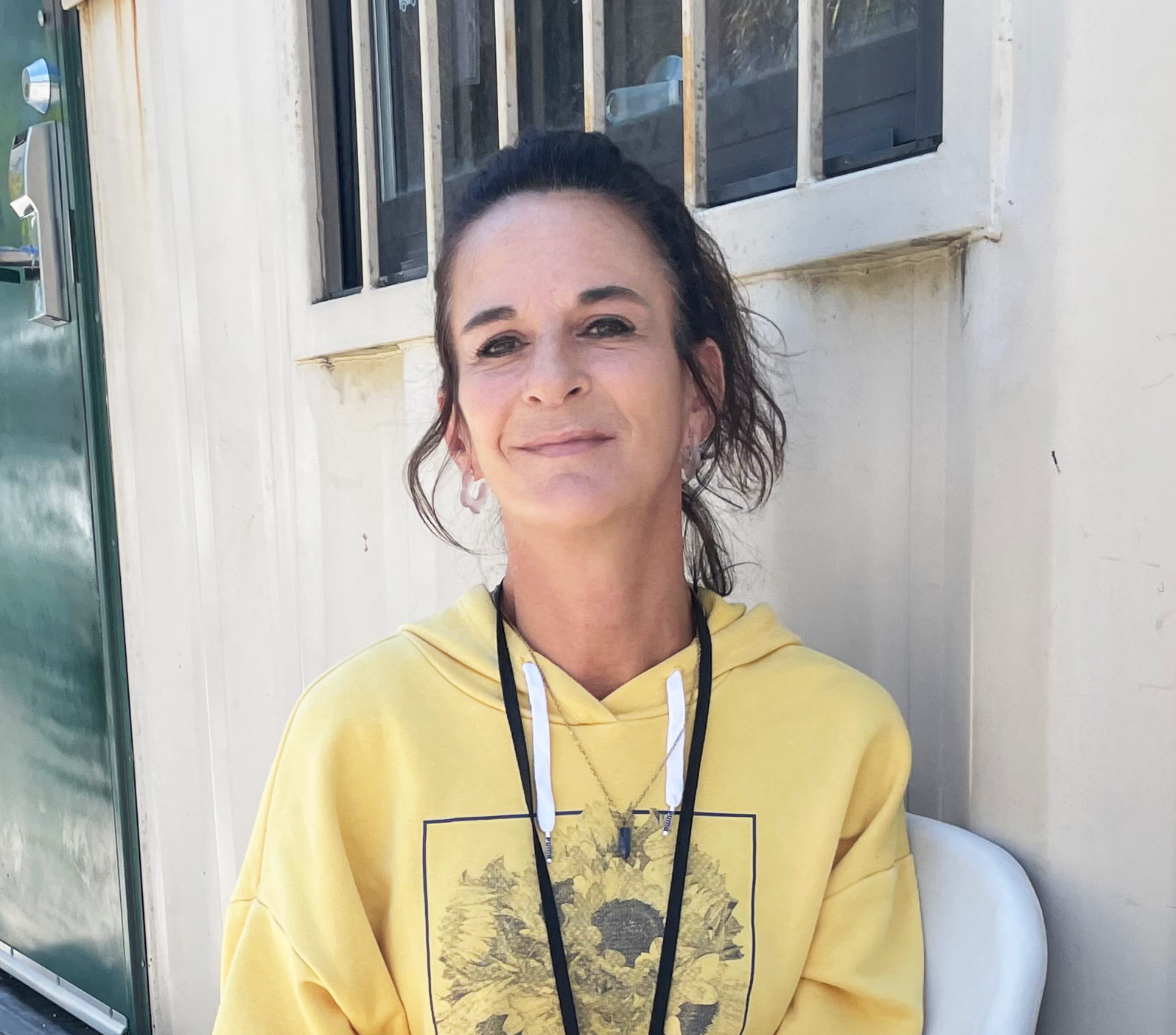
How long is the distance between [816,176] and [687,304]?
10.4 inches

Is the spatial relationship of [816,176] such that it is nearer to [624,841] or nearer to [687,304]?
[687,304]

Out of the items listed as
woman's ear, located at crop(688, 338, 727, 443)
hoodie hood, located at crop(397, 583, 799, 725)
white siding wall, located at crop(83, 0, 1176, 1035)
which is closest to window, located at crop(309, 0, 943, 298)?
white siding wall, located at crop(83, 0, 1176, 1035)

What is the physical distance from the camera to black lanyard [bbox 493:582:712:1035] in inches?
49.0

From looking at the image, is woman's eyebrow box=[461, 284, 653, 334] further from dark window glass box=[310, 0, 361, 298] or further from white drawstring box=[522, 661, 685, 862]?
dark window glass box=[310, 0, 361, 298]

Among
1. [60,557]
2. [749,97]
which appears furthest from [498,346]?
[60,557]

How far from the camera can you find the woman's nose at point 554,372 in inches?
49.6

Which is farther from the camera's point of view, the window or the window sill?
the window

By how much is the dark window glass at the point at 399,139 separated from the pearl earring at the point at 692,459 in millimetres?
880

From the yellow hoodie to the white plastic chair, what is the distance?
0.03 meters

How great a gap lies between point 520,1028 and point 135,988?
80.5 inches

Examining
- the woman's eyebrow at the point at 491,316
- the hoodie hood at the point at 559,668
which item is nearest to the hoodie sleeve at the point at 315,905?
the hoodie hood at the point at 559,668

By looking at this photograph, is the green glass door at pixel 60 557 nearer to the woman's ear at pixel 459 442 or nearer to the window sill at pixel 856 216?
the woman's ear at pixel 459 442

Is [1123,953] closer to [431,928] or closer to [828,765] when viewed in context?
[828,765]

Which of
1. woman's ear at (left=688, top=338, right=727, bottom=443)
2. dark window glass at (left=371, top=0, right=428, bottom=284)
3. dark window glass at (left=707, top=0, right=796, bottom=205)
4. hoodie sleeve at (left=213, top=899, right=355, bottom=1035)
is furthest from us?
dark window glass at (left=371, top=0, right=428, bottom=284)
